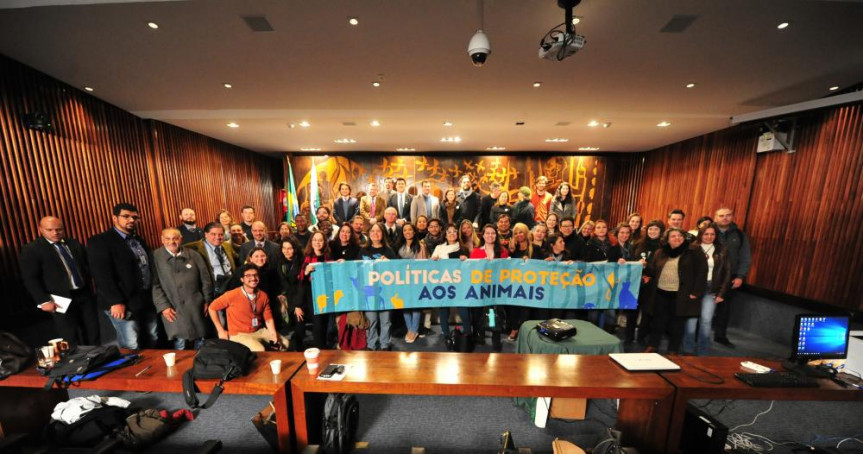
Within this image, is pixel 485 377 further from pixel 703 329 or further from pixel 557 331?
pixel 703 329

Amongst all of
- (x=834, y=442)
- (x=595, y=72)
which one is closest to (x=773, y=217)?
(x=834, y=442)

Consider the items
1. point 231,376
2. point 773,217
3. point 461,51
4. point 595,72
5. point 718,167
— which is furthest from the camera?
point 718,167

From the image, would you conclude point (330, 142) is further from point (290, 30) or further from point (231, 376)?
point (231, 376)

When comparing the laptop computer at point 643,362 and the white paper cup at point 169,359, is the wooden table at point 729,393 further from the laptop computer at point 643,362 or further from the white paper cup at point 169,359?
the white paper cup at point 169,359

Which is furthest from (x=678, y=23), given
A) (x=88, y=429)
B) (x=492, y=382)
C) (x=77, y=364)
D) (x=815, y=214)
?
(x=88, y=429)

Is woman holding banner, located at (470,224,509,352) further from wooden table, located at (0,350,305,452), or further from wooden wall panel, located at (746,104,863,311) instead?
wooden wall panel, located at (746,104,863,311)

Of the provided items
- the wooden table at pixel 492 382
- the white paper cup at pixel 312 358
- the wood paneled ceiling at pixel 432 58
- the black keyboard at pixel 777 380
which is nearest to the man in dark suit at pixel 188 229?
the wood paneled ceiling at pixel 432 58

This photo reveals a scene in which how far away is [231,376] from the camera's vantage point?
1.80 meters

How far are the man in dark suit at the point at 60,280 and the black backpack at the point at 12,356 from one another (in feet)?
Answer: 4.26

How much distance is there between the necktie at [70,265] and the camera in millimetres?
2944

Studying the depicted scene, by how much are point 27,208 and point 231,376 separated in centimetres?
423

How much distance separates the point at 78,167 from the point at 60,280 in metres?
2.32

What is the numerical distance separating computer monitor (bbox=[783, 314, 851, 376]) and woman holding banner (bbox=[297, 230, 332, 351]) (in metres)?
4.28

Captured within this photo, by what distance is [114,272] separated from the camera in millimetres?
3012
